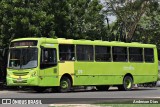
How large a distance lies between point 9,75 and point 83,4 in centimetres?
1217

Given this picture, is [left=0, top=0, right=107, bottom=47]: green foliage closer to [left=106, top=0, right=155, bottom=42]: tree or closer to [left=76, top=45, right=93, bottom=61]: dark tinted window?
[left=76, top=45, right=93, bottom=61]: dark tinted window

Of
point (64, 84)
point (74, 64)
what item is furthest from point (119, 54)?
point (64, 84)

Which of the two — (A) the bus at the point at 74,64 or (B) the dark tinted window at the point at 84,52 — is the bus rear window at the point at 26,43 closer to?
(A) the bus at the point at 74,64

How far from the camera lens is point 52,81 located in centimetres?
2586

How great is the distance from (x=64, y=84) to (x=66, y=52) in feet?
5.84

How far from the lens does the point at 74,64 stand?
88.3 feet

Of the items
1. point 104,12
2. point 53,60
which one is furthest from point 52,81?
point 104,12

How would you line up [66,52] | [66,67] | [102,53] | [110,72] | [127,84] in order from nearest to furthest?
[66,67] → [66,52] → [102,53] → [110,72] → [127,84]

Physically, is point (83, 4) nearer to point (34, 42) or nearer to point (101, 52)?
point (101, 52)

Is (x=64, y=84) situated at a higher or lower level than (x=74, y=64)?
lower

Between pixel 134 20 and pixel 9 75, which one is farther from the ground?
pixel 134 20

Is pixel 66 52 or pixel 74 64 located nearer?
pixel 66 52

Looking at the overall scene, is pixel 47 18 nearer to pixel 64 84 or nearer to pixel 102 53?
pixel 102 53

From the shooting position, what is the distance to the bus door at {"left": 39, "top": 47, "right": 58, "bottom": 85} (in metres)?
25.5
